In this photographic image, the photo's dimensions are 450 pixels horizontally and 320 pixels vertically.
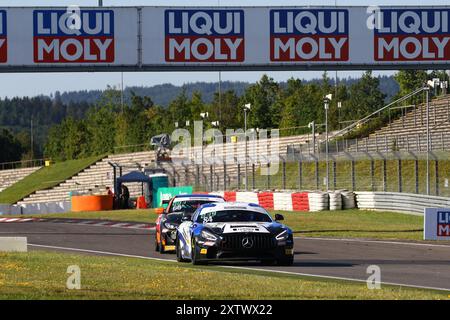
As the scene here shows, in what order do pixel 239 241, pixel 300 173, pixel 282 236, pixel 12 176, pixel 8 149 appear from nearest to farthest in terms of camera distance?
pixel 239 241
pixel 282 236
pixel 300 173
pixel 12 176
pixel 8 149

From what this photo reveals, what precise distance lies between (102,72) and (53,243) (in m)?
5.61

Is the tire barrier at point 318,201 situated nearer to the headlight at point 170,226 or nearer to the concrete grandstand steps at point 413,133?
the concrete grandstand steps at point 413,133

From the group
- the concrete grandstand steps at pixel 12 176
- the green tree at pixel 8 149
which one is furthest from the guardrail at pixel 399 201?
the green tree at pixel 8 149

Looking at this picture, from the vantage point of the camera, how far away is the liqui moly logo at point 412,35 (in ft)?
110

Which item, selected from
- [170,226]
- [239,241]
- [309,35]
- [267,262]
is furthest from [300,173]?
[239,241]

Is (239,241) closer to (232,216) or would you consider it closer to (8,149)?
(232,216)

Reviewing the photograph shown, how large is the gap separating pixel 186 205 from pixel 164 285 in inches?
448

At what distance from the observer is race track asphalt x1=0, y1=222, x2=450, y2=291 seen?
1969 centimetres

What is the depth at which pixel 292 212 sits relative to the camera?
49.9 metres

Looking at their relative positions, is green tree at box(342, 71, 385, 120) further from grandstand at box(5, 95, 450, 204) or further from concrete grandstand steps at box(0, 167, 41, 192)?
concrete grandstand steps at box(0, 167, 41, 192)

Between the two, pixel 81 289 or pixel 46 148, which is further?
pixel 46 148

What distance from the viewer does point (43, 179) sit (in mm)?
105688
